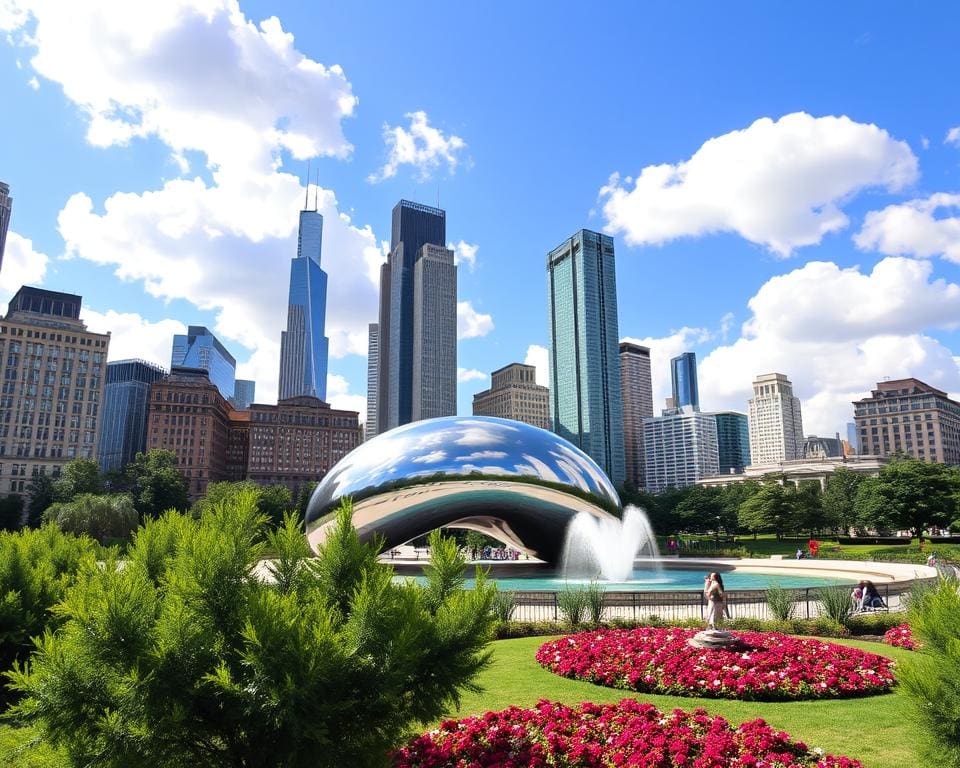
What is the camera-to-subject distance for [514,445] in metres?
28.7

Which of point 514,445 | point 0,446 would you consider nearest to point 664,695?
point 514,445

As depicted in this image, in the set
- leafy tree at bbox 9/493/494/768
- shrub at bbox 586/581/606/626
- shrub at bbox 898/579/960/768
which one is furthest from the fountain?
leafy tree at bbox 9/493/494/768

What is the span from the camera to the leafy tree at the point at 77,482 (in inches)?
3386

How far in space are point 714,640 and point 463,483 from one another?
1590 centimetres

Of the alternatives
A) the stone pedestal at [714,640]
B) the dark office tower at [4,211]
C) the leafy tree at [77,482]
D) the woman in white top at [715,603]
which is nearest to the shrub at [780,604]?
the woman in white top at [715,603]

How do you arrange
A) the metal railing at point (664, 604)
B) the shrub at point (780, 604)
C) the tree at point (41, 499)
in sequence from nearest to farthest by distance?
the shrub at point (780, 604)
the metal railing at point (664, 604)
the tree at point (41, 499)

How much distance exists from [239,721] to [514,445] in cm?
2411

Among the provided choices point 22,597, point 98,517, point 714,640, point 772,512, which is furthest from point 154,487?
point 714,640

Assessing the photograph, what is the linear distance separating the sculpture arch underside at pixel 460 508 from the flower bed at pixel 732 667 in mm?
14230

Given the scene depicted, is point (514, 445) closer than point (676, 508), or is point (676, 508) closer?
point (514, 445)

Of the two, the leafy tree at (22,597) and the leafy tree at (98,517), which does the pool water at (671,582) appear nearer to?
the leafy tree at (22,597)

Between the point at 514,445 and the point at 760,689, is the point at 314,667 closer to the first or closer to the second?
the point at 760,689

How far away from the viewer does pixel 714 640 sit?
1238 cm

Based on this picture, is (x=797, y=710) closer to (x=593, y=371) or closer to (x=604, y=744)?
(x=604, y=744)
